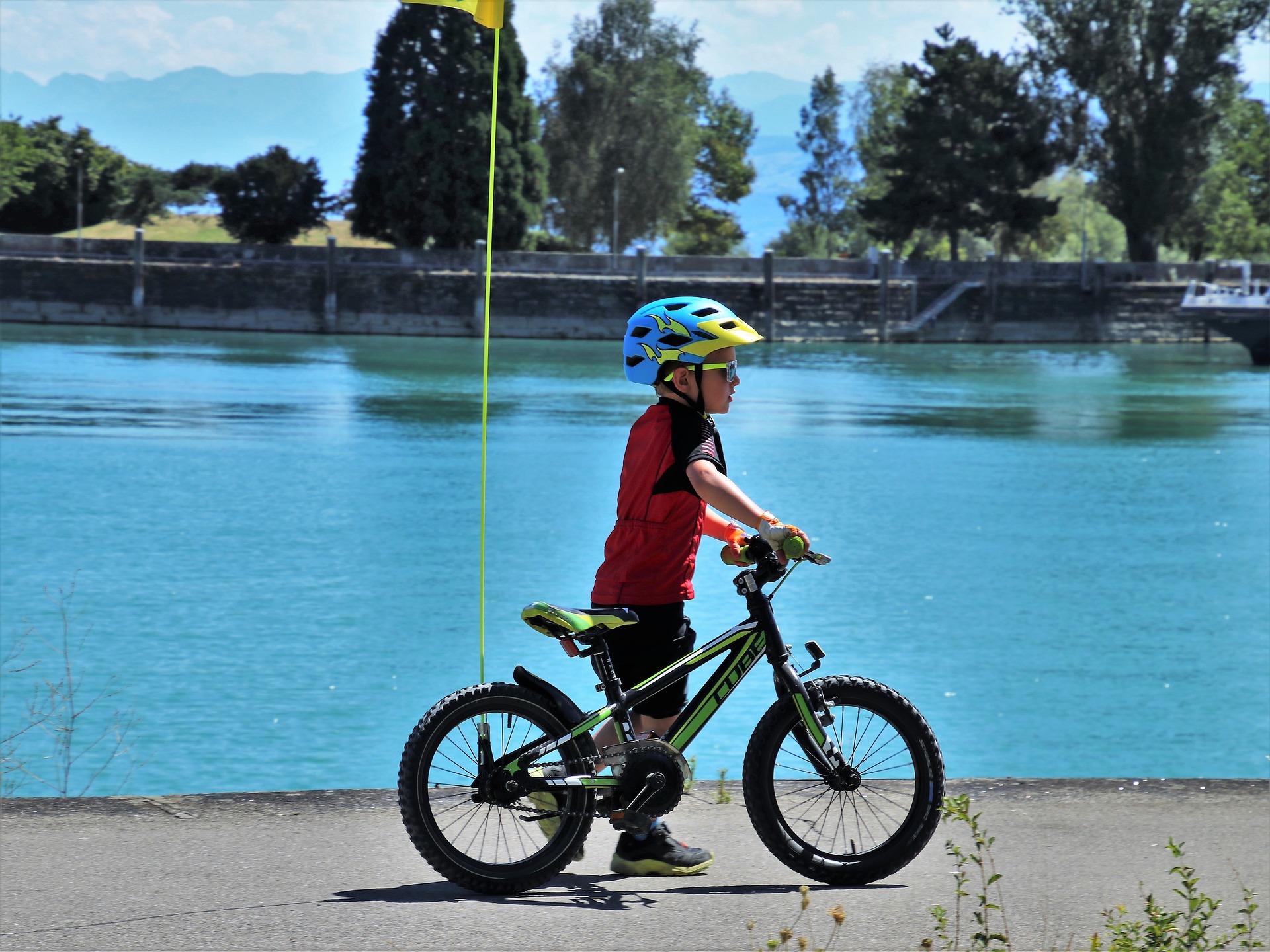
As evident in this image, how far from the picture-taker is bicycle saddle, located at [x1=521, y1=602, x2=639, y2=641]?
13.1 feet

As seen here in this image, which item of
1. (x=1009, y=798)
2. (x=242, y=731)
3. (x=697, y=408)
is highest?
(x=697, y=408)

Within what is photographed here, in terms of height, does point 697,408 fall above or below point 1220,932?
above

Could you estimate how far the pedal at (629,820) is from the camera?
13.4 feet

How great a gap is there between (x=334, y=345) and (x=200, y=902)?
5617 cm

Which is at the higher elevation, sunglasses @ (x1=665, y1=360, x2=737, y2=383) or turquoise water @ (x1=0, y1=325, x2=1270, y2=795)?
sunglasses @ (x1=665, y1=360, x2=737, y2=383)

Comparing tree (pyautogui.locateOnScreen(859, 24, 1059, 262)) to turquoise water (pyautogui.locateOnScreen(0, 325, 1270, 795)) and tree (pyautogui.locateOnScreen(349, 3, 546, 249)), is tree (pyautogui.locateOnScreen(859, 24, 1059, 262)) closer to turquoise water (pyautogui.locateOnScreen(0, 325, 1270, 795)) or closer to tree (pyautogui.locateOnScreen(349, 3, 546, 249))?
tree (pyautogui.locateOnScreen(349, 3, 546, 249))

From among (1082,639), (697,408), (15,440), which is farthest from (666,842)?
(15,440)

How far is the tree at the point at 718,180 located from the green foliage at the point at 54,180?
31.9 meters

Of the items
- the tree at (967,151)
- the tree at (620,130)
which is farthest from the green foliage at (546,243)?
the tree at (967,151)

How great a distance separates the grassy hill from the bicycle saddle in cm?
7750

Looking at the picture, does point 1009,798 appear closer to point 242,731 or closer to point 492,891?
point 492,891

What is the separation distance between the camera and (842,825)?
4367 millimetres

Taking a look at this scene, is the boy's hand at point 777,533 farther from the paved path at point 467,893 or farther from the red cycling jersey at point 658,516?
the paved path at point 467,893

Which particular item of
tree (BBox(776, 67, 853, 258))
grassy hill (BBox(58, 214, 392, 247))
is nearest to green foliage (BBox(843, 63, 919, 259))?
tree (BBox(776, 67, 853, 258))
